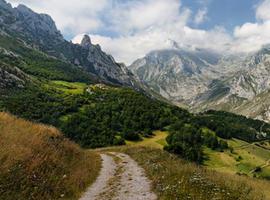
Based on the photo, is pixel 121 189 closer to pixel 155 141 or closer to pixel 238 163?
pixel 155 141

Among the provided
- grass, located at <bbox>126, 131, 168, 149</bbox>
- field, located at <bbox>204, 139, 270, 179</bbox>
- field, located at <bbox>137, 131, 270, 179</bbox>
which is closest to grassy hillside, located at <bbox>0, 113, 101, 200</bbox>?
field, located at <bbox>137, 131, 270, 179</bbox>

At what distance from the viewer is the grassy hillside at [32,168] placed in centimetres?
1720

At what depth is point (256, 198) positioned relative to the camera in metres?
18.5

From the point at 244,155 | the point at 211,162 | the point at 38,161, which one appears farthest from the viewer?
the point at 244,155

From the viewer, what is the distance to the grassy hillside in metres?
17.2

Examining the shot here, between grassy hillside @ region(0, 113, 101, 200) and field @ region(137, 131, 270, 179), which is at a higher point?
grassy hillside @ region(0, 113, 101, 200)

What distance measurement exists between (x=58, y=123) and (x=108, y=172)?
136395 millimetres

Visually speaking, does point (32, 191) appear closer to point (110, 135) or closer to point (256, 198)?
point (256, 198)

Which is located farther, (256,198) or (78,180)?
(78,180)

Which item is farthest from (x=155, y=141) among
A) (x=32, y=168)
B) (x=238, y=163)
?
(x=32, y=168)

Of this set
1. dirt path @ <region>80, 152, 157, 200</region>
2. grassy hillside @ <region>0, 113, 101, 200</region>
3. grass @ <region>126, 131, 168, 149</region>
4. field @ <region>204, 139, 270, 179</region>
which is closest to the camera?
grassy hillside @ <region>0, 113, 101, 200</region>

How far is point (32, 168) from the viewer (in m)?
19.7

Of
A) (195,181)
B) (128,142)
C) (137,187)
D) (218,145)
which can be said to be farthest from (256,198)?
(218,145)

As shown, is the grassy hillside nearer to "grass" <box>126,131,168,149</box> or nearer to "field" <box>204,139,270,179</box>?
"grass" <box>126,131,168,149</box>
